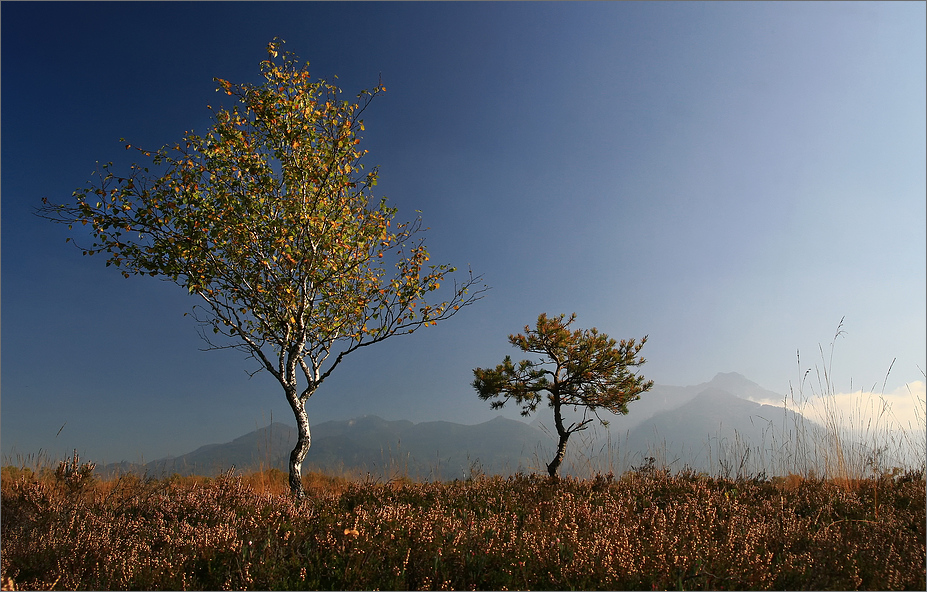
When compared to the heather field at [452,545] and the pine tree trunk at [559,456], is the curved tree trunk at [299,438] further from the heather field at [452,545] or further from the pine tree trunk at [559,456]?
the pine tree trunk at [559,456]

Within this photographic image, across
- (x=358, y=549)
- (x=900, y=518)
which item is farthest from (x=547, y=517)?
(x=900, y=518)

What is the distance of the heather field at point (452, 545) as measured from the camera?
4094 mm

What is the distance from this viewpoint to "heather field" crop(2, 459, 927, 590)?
13.4 ft

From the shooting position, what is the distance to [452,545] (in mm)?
4457

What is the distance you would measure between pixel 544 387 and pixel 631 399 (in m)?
2.06

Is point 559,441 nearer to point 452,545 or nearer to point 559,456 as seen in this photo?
point 559,456

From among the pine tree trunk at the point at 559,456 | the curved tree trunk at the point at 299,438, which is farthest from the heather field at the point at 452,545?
the pine tree trunk at the point at 559,456

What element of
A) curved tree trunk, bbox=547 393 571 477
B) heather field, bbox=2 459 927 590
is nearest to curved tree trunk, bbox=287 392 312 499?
heather field, bbox=2 459 927 590

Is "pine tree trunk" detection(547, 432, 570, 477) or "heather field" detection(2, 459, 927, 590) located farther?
"pine tree trunk" detection(547, 432, 570, 477)

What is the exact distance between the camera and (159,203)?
33.1 feet

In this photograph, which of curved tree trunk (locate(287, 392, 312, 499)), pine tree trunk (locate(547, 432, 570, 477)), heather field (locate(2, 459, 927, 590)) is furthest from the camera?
pine tree trunk (locate(547, 432, 570, 477))

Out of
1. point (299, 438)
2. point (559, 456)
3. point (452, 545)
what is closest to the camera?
point (452, 545)

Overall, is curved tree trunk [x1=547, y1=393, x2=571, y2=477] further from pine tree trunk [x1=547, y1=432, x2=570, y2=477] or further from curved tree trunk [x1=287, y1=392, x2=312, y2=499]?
curved tree trunk [x1=287, y1=392, x2=312, y2=499]

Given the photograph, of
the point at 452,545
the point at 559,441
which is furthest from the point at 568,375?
the point at 452,545
